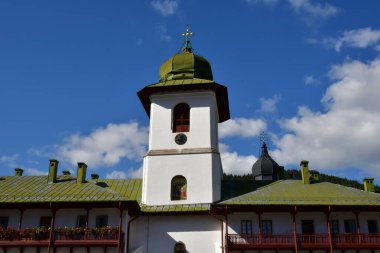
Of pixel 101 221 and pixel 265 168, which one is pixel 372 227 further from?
pixel 265 168

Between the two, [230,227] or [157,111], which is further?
[157,111]

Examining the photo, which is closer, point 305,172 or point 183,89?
point 305,172

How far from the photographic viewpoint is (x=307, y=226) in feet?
96.1

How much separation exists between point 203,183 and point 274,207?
5269 millimetres

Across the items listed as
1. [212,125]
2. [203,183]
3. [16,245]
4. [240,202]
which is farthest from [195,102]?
[16,245]

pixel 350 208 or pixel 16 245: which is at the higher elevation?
pixel 350 208

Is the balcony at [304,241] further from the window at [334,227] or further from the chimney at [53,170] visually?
the chimney at [53,170]

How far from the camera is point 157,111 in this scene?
110ft

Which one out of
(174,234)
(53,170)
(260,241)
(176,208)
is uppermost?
(53,170)

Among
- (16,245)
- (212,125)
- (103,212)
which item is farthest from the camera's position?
(212,125)

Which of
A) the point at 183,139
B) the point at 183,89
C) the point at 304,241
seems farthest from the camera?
the point at 183,89

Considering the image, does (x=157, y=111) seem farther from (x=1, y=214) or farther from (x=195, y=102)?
(x=1, y=214)

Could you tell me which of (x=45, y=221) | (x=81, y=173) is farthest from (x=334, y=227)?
(x=45, y=221)

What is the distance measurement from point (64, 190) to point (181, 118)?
32.1ft
